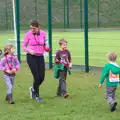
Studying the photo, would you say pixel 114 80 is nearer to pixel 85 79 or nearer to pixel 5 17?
pixel 85 79

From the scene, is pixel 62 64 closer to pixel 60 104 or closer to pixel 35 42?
pixel 35 42

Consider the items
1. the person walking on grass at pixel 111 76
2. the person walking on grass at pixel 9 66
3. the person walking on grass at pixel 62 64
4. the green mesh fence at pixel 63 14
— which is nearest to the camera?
the person walking on grass at pixel 111 76

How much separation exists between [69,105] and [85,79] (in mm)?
3662

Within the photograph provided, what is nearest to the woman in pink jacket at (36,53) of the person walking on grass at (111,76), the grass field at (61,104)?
the grass field at (61,104)

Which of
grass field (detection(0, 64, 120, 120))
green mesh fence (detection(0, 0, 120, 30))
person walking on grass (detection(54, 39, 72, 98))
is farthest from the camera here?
green mesh fence (detection(0, 0, 120, 30))

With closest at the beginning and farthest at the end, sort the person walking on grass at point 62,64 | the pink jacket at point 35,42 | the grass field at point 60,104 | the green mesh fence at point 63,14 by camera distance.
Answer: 1. the grass field at point 60,104
2. the pink jacket at point 35,42
3. the person walking on grass at point 62,64
4. the green mesh fence at point 63,14

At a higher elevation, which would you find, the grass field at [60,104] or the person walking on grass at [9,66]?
the person walking on grass at [9,66]

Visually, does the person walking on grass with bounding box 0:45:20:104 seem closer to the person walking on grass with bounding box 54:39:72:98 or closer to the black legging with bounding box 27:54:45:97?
the black legging with bounding box 27:54:45:97

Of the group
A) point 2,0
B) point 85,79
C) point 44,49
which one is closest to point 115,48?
point 85,79

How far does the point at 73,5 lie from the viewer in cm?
4519

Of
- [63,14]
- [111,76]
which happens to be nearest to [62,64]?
[111,76]

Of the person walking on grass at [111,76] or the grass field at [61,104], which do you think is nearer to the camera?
the grass field at [61,104]

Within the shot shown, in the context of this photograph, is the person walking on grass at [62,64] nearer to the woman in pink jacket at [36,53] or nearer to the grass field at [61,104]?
the grass field at [61,104]

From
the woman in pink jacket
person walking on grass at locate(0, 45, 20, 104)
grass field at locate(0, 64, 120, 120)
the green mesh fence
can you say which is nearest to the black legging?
the woman in pink jacket
